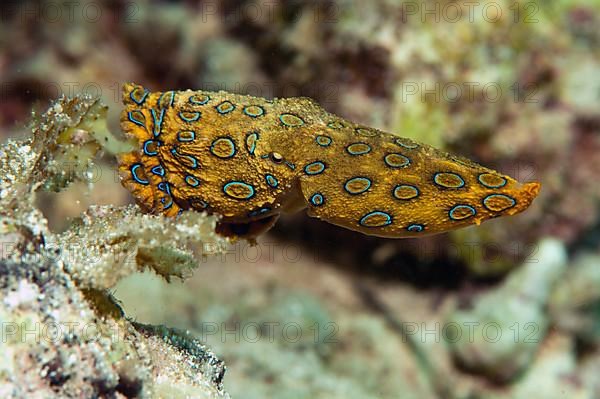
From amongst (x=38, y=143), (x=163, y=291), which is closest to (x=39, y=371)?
(x=38, y=143)

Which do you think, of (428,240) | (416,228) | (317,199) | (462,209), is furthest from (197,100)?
(428,240)

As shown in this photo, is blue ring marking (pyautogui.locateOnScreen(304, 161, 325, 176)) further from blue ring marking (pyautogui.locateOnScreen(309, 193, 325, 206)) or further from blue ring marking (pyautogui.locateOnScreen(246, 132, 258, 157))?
blue ring marking (pyautogui.locateOnScreen(246, 132, 258, 157))

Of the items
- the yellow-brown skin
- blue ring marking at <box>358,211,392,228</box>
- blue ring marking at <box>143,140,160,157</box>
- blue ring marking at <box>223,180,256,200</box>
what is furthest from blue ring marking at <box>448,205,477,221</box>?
blue ring marking at <box>143,140,160,157</box>

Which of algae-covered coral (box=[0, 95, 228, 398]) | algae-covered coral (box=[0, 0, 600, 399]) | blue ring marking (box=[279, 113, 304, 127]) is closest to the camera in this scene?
algae-covered coral (box=[0, 95, 228, 398])

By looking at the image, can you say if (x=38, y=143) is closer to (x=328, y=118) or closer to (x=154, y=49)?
(x=328, y=118)

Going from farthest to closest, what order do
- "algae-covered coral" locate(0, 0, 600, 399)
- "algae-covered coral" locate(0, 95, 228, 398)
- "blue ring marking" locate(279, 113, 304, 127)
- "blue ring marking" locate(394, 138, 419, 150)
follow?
"algae-covered coral" locate(0, 0, 600, 399)
"blue ring marking" locate(279, 113, 304, 127)
"blue ring marking" locate(394, 138, 419, 150)
"algae-covered coral" locate(0, 95, 228, 398)

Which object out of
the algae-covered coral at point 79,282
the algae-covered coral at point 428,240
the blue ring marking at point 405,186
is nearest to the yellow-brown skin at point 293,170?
the blue ring marking at point 405,186

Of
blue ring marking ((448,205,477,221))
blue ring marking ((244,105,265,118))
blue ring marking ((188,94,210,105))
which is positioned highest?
blue ring marking ((188,94,210,105))
